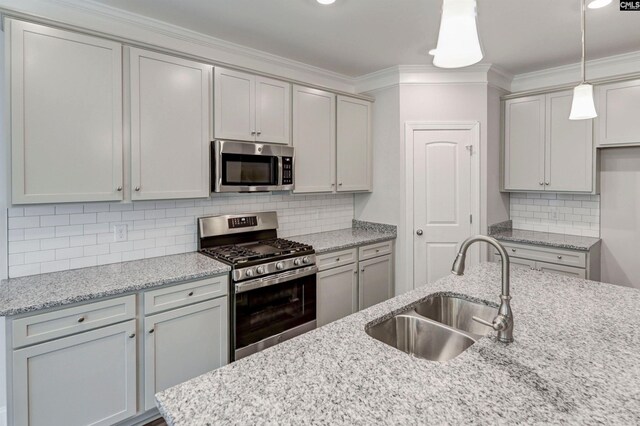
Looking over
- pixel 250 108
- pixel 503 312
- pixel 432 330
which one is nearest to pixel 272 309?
pixel 432 330

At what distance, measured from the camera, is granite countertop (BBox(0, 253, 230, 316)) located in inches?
70.4

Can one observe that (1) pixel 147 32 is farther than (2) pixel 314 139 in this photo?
No

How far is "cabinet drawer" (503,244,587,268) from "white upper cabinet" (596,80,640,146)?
3.45 ft

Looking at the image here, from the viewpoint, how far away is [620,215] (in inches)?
135

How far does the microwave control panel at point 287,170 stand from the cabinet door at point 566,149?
2.57 meters

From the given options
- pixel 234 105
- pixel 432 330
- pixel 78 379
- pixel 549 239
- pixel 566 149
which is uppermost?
pixel 234 105

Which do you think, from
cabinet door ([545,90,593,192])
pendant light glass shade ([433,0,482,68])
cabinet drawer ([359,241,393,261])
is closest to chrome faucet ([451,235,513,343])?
pendant light glass shade ([433,0,482,68])

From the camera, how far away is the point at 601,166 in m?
3.51

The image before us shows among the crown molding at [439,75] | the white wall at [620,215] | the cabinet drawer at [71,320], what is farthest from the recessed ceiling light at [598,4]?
the cabinet drawer at [71,320]

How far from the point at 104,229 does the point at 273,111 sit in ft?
5.10

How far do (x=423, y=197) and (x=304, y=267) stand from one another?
154 cm

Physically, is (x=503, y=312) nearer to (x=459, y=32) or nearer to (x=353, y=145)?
(x=459, y=32)

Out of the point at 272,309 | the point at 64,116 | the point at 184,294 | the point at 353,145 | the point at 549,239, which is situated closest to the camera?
the point at 64,116

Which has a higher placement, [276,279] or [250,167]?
[250,167]
